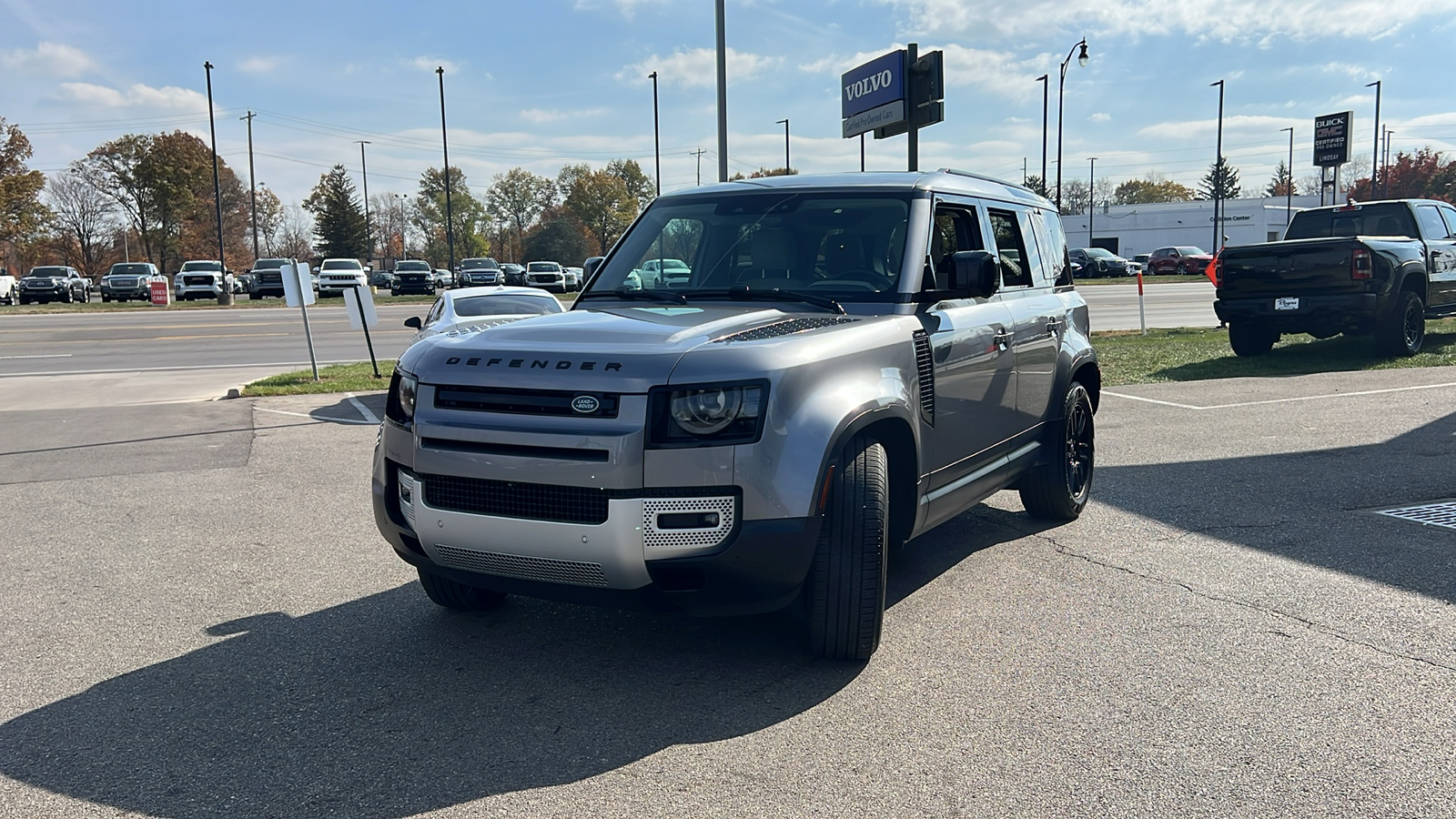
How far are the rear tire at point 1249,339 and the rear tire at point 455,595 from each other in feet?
43.4

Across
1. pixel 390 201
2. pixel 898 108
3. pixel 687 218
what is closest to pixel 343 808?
pixel 687 218

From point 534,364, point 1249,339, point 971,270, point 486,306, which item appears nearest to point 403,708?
point 534,364

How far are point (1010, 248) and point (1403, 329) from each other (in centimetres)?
1070

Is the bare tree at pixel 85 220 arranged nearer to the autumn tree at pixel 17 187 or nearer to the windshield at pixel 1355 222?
the autumn tree at pixel 17 187

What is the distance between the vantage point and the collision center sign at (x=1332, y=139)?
36.7 metres

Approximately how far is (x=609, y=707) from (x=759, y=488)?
3.12 ft

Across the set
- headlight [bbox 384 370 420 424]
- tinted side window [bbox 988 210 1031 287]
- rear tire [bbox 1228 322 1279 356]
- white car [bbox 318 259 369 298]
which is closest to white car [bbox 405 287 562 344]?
tinted side window [bbox 988 210 1031 287]

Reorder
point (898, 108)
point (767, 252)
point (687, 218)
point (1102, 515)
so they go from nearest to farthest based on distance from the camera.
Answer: point (767, 252)
point (687, 218)
point (1102, 515)
point (898, 108)

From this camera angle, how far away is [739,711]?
379cm

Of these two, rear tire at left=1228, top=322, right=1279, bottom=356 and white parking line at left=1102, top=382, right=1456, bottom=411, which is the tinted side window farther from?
rear tire at left=1228, top=322, right=1279, bottom=356

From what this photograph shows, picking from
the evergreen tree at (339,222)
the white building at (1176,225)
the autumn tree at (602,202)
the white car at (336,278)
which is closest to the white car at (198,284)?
the white car at (336,278)

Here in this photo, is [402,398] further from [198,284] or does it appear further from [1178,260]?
[1178,260]

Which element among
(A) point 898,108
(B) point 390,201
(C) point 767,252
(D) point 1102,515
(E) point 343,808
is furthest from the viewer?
(B) point 390,201

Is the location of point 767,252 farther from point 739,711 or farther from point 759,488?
point 739,711
